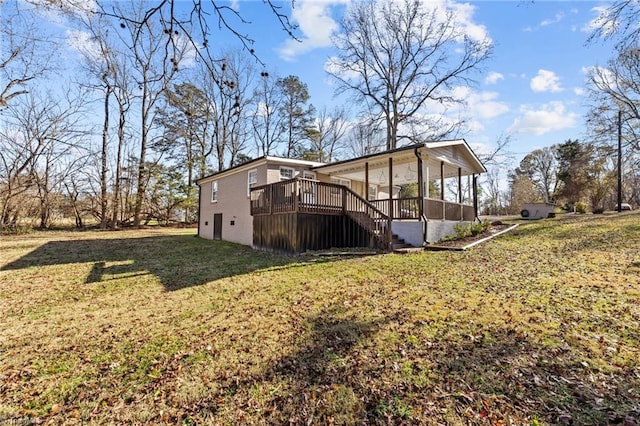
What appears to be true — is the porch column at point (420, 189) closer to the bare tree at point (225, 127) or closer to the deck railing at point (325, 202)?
the deck railing at point (325, 202)

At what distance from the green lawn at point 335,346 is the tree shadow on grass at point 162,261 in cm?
41

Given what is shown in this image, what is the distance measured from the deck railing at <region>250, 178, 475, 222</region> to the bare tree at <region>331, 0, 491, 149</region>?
38.0ft

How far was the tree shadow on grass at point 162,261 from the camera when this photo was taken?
771cm

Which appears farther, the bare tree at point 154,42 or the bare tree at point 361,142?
the bare tree at point 361,142

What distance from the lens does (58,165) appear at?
1872 cm

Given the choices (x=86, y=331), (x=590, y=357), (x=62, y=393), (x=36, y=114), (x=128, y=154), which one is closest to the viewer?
(x=62, y=393)

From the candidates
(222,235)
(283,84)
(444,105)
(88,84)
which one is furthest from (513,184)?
(88,84)

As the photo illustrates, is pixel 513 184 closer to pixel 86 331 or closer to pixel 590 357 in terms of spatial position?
pixel 590 357

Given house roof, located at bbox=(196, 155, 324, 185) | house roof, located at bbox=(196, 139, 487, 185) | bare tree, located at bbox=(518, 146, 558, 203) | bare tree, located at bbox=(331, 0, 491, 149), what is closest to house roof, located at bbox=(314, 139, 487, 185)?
house roof, located at bbox=(196, 139, 487, 185)

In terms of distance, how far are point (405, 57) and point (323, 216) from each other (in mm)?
16838

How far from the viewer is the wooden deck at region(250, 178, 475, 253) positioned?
10312mm

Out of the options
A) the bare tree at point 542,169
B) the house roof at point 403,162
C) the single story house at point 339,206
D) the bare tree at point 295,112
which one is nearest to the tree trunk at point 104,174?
the house roof at point 403,162

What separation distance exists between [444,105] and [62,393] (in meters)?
24.1

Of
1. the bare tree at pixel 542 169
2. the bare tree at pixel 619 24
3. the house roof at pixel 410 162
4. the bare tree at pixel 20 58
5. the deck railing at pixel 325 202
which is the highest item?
the bare tree at pixel 542 169
